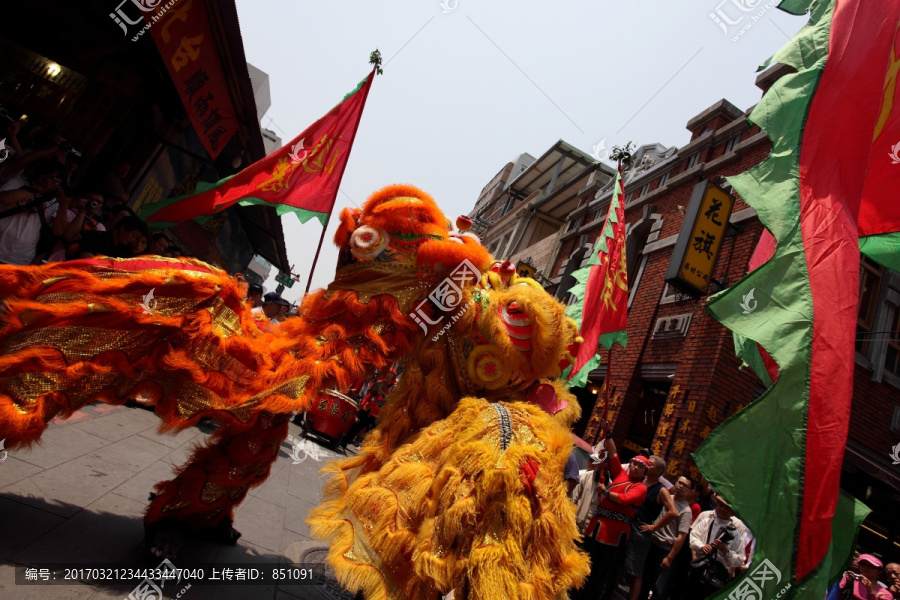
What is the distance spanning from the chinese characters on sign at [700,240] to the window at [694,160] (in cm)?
200

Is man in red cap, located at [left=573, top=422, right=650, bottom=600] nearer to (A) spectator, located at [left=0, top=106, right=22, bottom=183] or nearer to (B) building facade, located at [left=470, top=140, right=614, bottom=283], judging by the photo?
(A) spectator, located at [left=0, top=106, right=22, bottom=183]

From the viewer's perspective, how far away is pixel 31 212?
352cm

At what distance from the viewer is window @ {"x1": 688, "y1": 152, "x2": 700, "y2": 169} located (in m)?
9.15

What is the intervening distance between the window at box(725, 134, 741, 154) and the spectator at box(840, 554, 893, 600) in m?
6.54

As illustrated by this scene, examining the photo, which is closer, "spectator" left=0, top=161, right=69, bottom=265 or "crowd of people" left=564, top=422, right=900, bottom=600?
"spectator" left=0, top=161, right=69, bottom=265

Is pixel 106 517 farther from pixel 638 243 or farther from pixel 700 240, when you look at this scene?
pixel 638 243

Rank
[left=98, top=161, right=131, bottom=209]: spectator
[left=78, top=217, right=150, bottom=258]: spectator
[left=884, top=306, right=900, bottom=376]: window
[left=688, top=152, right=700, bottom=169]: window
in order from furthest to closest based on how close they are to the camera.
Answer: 1. [left=688, top=152, right=700, bottom=169]: window
2. [left=884, top=306, right=900, bottom=376]: window
3. [left=98, top=161, right=131, bottom=209]: spectator
4. [left=78, top=217, right=150, bottom=258]: spectator

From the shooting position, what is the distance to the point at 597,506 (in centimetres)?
448

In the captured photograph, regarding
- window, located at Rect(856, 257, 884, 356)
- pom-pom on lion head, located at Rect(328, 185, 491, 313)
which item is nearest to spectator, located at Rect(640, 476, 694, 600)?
pom-pom on lion head, located at Rect(328, 185, 491, 313)

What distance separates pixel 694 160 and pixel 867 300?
3.68m

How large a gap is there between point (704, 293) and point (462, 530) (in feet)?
22.9

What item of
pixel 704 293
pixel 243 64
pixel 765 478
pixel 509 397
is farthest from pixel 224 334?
pixel 704 293

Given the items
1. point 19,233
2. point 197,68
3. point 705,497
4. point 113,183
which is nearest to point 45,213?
point 19,233

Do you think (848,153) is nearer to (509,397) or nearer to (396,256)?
(509,397)
